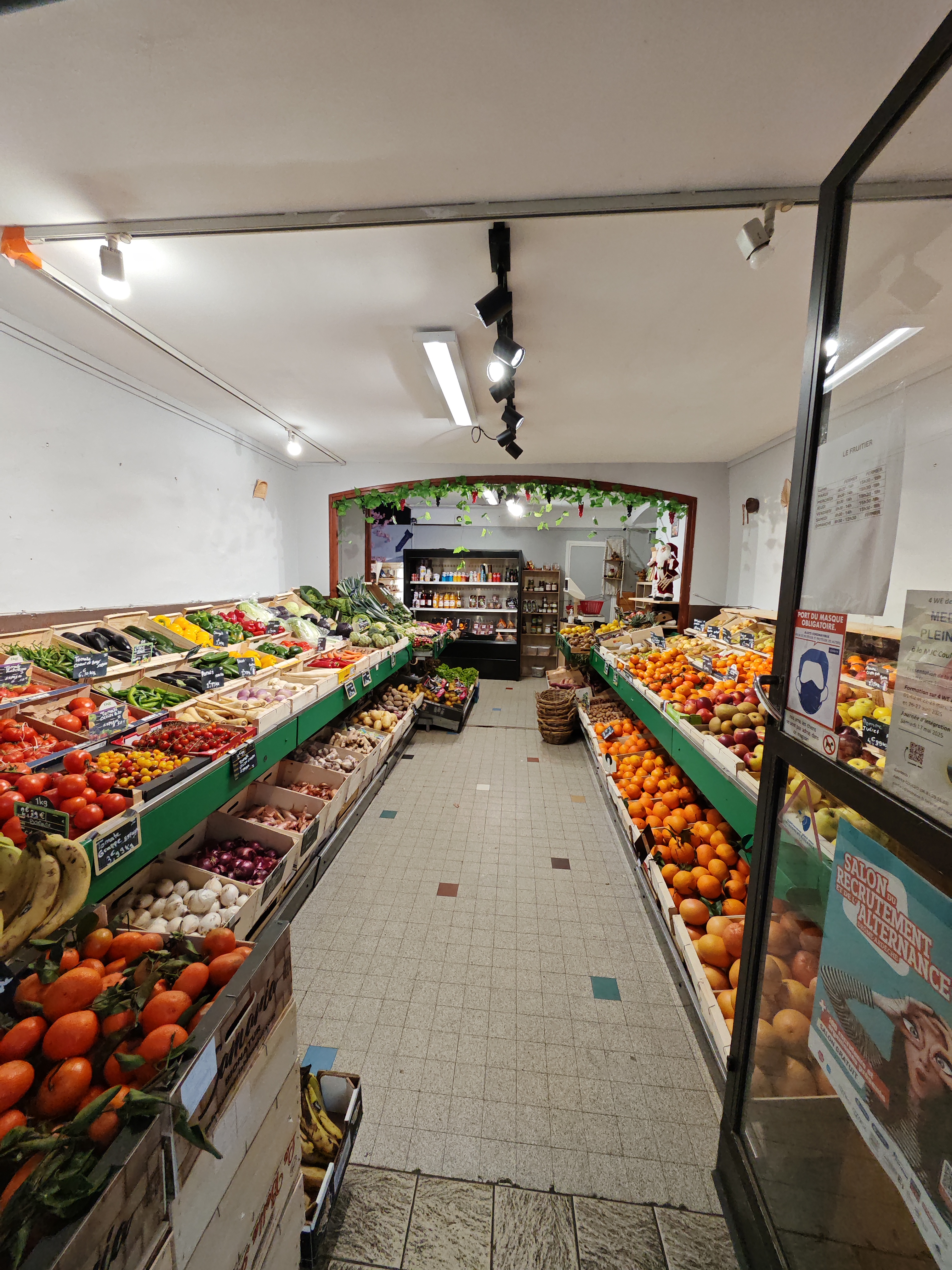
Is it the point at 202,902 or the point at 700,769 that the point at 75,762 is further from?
the point at 700,769

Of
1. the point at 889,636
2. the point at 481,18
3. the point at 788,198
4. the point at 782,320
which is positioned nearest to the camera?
the point at 889,636

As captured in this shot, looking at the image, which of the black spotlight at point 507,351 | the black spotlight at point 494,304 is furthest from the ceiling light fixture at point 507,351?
the black spotlight at point 494,304

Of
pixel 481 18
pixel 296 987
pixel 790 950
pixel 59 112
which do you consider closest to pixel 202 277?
pixel 59 112

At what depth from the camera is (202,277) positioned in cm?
254

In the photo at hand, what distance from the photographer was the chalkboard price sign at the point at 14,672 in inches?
93.7

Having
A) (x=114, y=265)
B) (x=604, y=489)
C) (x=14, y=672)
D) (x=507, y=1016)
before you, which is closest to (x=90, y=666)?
(x=14, y=672)

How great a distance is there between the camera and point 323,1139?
4.93 feet

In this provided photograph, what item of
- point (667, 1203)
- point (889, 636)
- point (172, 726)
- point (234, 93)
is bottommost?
point (667, 1203)

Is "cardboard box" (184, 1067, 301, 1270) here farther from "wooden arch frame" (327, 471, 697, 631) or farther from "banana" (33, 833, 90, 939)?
"wooden arch frame" (327, 471, 697, 631)

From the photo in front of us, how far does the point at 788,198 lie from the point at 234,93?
2.00 m

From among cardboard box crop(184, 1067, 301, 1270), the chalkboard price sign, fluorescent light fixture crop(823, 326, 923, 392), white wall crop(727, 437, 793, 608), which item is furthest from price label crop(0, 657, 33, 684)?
white wall crop(727, 437, 793, 608)

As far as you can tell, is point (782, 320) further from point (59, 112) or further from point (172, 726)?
point (172, 726)

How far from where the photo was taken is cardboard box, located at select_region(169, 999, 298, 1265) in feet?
2.77

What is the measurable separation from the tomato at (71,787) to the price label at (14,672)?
3.72 feet
